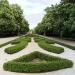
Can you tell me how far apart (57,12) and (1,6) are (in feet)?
78.5

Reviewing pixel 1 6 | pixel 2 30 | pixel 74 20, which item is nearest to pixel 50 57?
pixel 74 20

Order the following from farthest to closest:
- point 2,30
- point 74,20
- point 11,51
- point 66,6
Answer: point 2,30 < point 66,6 < point 74,20 < point 11,51

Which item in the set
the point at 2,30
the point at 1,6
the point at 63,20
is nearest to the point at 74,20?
the point at 63,20

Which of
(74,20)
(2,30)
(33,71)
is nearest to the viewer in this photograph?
(33,71)

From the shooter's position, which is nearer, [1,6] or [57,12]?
[57,12]

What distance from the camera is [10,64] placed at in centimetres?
1286

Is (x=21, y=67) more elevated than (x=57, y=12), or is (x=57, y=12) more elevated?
(x=57, y=12)

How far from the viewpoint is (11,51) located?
1917 centimetres

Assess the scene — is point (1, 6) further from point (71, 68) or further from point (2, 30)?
point (71, 68)

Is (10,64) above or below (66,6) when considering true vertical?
below

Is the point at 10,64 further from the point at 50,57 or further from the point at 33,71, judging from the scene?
the point at 50,57

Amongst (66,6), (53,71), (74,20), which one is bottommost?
(53,71)

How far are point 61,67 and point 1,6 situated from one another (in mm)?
45712

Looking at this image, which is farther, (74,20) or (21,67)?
(74,20)
